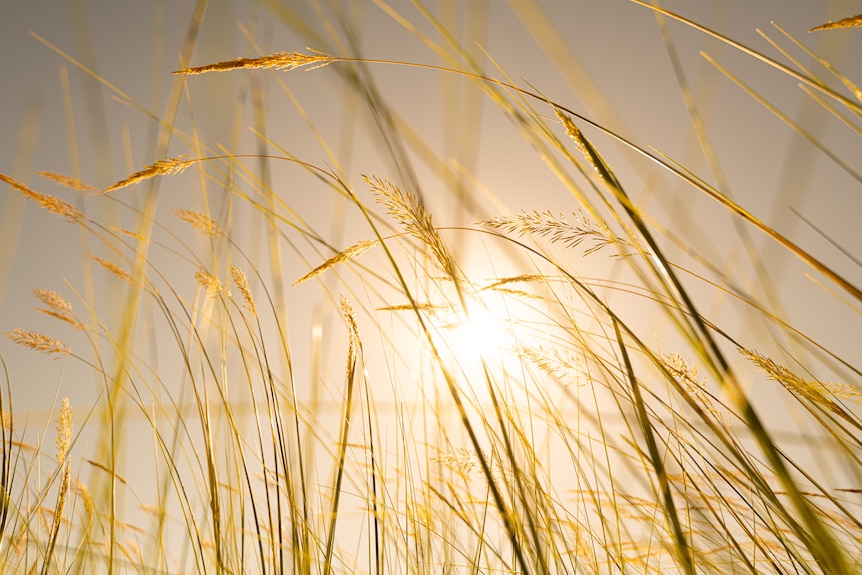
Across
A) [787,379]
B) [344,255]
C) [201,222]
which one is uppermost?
[201,222]

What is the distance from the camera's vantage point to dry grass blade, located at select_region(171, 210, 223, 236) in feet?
3.86

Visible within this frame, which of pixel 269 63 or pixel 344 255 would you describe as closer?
pixel 269 63

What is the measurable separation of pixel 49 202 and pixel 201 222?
1.12 ft

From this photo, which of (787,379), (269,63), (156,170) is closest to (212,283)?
(156,170)

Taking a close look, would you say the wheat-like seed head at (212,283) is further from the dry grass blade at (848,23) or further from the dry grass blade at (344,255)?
the dry grass blade at (848,23)

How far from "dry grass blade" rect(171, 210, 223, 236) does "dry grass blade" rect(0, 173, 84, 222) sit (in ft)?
0.79

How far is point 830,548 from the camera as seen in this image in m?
0.41

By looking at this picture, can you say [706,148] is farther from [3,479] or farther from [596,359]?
[3,479]

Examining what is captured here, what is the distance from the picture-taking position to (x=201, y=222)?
1.20m

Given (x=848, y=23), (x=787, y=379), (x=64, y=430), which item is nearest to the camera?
(x=848, y=23)

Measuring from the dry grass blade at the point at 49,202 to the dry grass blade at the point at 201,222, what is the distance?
0.79ft

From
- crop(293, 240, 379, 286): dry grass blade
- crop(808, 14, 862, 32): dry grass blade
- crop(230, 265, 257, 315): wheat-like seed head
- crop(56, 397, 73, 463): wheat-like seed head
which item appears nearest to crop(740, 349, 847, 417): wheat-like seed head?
crop(808, 14, 862, 32): dry grass blade

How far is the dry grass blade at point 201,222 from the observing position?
118 cm

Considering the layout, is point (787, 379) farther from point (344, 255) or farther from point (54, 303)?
point (54, 303)
